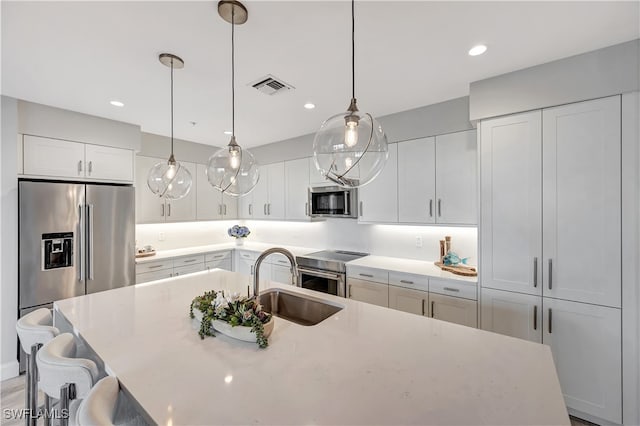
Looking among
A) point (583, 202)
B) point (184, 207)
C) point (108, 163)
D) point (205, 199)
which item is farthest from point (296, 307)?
point (205, 199)

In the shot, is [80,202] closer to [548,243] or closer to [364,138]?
[364,138]

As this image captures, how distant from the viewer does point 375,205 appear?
10.9 ft

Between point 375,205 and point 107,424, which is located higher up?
point 375,205

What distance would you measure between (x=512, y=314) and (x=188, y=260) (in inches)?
157

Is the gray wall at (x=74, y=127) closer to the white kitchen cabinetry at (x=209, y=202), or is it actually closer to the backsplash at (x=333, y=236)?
the white kitchen cabinetry at (x=209, y=202)

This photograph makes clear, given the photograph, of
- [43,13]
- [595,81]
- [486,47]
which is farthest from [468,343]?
[43,13]

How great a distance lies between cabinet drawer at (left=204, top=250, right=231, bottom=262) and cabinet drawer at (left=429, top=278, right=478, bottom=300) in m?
3.30

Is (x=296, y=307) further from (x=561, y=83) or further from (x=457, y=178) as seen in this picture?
(x=561, y=83)

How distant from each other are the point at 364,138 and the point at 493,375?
108 centimetres

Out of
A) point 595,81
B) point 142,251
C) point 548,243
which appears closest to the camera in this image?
point 595,81

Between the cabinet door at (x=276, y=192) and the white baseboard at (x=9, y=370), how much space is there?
318cm

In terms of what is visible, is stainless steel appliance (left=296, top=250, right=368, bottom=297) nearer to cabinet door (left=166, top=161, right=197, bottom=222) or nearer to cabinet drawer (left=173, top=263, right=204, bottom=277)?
Answer: cabinet drawer (left=173, top=263, right=204, bottom=277)

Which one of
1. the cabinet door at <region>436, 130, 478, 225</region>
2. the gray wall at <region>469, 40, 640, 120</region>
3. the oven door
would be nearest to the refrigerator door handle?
the oven door

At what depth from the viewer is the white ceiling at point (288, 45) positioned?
1.46m
